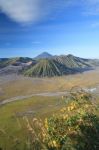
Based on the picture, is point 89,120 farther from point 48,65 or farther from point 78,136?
point 48,65

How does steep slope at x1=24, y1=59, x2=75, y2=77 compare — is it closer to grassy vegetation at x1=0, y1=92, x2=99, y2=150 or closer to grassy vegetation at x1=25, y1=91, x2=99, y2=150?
grassy vegetation at x1=0, y1=92, x2=99, y2=150

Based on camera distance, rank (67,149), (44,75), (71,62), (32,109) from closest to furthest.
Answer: (67,149), (32,109), (44,75), (71,62)

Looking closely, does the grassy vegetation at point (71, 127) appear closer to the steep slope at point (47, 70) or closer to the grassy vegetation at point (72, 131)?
the grassy vegetation at point (72, 131)

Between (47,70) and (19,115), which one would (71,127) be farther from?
(47,70)

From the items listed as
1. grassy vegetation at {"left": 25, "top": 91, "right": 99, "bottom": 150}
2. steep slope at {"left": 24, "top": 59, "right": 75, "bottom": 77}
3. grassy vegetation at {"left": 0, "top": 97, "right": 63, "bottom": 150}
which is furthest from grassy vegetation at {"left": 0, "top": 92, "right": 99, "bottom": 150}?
steep slope at {"left": 24, "top": 59, "right": 75, "bottom": 77}

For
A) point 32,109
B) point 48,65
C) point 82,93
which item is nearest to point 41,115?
point 32,109

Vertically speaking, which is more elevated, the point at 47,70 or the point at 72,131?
the point at 72,131

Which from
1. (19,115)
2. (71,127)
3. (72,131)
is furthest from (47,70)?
(72,131)

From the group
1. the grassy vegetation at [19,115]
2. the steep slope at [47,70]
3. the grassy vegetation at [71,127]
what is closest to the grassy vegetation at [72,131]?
the grassy vegetation at [71,127]

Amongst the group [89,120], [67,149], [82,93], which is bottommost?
[67,149]

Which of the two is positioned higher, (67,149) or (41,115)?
(67,149)

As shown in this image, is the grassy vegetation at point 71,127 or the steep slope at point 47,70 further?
the steep slope at point 47,70
